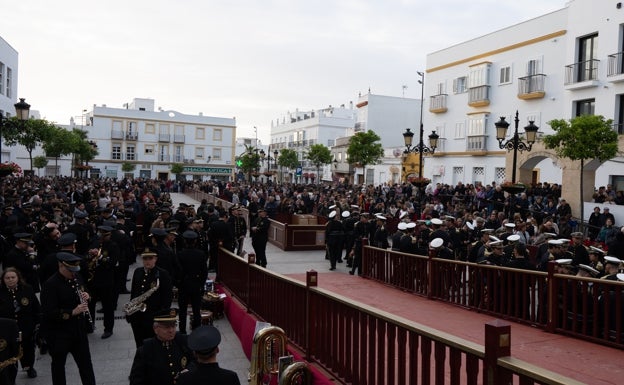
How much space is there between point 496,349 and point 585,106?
93.0 ft

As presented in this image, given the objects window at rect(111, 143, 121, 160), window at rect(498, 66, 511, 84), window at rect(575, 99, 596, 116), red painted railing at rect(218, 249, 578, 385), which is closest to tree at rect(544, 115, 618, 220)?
window at rect(575, 99, 596, 116)

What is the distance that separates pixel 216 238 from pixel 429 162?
3011 cm

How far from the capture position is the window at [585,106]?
26844 mm

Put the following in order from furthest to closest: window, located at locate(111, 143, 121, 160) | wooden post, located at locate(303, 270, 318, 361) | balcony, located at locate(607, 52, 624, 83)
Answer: window, located at locate(111, 143, 121, 160), balcony, located at locate(607, 52, 624, 83), wooden post, located at locate(303, 270, 318, 361)

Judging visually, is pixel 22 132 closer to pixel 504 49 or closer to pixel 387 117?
pixel 504 49

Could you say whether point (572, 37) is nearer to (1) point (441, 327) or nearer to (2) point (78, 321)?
(1) point (441, 327)

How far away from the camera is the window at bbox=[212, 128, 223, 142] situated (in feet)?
262

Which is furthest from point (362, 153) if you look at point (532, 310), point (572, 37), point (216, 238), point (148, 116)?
point (148, 116)

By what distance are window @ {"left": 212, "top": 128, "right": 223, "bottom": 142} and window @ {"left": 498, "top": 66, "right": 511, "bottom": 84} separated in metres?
53.9

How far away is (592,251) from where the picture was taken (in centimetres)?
1036

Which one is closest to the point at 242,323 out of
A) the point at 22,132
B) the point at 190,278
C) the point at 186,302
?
the point at 186,302

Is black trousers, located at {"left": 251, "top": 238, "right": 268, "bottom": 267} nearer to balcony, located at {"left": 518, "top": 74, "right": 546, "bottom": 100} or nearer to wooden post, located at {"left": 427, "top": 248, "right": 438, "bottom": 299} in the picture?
wooden post, located at {"left": 427, "top": 248, "right": 438, "bottom": 299}

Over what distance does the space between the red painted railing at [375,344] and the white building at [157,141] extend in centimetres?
7267

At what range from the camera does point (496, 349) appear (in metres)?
3.18
